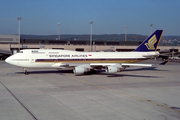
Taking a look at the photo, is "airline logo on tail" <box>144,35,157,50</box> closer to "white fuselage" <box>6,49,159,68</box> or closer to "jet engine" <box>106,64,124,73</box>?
"white fuselage" <box>6,49,159,68</box>

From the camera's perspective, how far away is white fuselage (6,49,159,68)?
117 feet

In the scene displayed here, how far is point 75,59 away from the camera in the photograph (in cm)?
3816

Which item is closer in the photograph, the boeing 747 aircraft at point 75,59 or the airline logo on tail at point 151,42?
the boeing 747 aircraft at point 75,59

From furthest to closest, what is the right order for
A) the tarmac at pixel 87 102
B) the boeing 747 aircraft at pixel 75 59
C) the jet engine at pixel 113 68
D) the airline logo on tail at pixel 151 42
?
the airline logo on tail at pixel 151 42
the boeing 747 aircraft at pixel 75 59
the jet engine at pixel 113 68
the tarmac at pixel 87 102

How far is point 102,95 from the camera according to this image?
2228 cm

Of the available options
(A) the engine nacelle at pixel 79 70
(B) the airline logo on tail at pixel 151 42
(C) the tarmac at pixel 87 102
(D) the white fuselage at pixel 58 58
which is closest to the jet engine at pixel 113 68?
(A) the engine nacelle at pixel 79 70

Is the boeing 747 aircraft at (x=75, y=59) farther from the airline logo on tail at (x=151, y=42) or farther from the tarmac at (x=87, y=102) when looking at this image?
the tarmac at (x=87, y=102)

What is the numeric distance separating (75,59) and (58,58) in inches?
106

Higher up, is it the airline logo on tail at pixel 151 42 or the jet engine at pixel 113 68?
the airline logo on tail at pixel 151 42

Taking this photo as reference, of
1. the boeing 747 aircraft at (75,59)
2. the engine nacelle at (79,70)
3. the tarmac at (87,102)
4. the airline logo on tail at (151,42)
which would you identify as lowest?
the tarmac at (87,102)

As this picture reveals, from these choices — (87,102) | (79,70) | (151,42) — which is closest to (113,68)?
(79,70)

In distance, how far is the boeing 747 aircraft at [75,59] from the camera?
35.4 m

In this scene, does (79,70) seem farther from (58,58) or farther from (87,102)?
(87,102)

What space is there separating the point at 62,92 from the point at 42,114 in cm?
759
